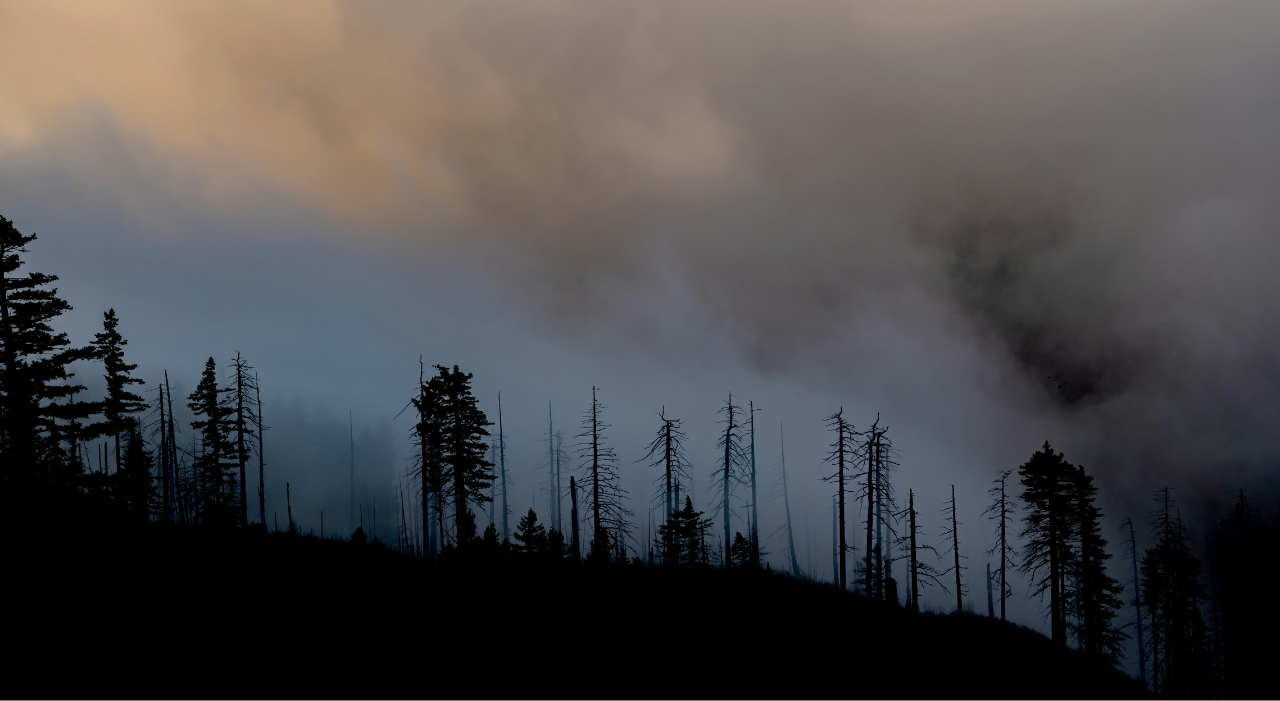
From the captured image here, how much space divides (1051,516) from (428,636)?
1390 inches

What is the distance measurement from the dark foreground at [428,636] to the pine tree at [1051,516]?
4512 millimetres

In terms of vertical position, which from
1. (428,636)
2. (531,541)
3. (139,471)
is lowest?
(531,541)

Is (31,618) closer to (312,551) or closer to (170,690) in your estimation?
(170,690)

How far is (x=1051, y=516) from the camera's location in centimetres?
3203

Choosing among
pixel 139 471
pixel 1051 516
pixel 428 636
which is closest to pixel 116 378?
pixel 139 471

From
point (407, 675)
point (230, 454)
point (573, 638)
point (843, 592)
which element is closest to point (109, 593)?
point (407, 675)

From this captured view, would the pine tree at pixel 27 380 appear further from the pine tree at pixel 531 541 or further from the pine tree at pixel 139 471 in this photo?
the pine tree at pixel 531 541

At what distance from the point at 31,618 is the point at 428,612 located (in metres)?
10.7

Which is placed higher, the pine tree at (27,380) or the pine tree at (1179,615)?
the pine tree at (27,380)

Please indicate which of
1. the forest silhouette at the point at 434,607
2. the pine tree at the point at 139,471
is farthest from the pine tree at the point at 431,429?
the pine tree at the point at 139,471

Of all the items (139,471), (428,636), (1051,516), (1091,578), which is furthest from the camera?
(139,471)

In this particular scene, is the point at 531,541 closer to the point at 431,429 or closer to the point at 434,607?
the point at 431,429

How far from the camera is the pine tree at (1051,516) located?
104 feet

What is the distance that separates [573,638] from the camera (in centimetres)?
1836
